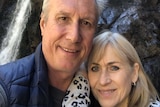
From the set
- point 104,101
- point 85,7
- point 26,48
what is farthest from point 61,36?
point 26,48

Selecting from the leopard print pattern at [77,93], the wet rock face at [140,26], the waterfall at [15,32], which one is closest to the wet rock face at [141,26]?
the wet rock face at [140,26]

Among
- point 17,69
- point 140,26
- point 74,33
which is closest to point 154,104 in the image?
point 74,33

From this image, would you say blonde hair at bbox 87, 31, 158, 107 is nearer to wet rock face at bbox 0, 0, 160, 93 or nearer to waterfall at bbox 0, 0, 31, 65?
wet rock face at bbox 0, 0, 160, 93

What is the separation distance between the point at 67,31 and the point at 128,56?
60cm

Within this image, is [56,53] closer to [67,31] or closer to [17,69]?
[67,31]

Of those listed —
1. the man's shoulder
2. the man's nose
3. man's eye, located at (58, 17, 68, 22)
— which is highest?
man's eye, located at (58, 17, 68, 22)

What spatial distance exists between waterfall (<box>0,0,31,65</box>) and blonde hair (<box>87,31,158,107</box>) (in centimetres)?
624

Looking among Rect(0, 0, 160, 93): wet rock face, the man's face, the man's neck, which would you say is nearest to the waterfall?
Rect(0, 0, 160, 93): wet rock face

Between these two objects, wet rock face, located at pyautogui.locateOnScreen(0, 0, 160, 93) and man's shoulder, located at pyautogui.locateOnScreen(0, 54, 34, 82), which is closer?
man's shoulder, located at pyautogui.locateOnScreen(0, 54, 34, 82)

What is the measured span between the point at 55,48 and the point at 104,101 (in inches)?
24.1

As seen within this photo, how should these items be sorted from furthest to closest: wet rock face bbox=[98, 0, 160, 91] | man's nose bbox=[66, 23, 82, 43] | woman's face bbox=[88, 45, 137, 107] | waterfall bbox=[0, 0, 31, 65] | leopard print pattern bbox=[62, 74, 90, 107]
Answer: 1. waterfall bbox=[0, 0, 31, 65]
2. wet rock face bbox=[98, 0, 160, 91]
3. woman's face bbox=[88, 45, 137, 107]
4. leopard print pattern bbox=[62, 74, 90, 107]
5. man's nose bbox=[66, 23, 82, 43]

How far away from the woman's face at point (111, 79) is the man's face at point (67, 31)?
29cm

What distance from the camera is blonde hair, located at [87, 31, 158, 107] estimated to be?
2.57m

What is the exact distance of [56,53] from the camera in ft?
7.51
